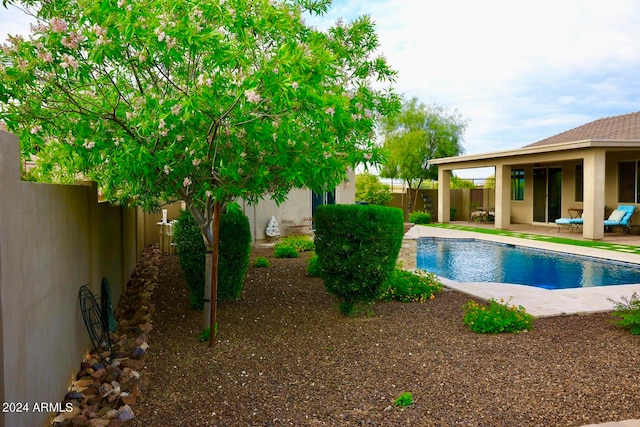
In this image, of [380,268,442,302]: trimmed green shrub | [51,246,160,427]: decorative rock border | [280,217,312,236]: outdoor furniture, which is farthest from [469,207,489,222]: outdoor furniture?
[51,246,160,427]: decorative rock border

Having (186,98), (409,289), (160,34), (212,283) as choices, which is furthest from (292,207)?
(160,34)

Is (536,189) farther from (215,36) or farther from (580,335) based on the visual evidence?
(215,36)

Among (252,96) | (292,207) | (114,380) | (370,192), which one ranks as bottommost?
(114,380)

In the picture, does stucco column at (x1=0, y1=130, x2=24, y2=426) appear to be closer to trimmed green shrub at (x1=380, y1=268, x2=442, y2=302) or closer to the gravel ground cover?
the gravel ground cover

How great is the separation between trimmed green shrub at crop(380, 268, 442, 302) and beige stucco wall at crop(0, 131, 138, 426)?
3827 mm

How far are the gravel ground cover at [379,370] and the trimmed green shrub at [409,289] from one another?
41 centimetres

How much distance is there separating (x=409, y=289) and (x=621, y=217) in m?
12.9

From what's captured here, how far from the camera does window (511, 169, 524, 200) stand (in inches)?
881

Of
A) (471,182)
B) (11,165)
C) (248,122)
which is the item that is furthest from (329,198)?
(471,182)

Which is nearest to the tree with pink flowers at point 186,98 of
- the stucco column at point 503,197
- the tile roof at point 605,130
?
the tile roof at point 605,130

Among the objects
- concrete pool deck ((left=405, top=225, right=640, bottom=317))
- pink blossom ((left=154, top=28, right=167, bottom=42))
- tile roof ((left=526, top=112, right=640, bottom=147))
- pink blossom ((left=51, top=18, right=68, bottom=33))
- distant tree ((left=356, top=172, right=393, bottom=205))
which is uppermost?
tile roof ((left=526, top=112, right=640, bottom=147))

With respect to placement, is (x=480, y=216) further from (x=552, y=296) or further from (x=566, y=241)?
(x=552, y=296)

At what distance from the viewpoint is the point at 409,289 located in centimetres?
702

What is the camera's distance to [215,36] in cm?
347
